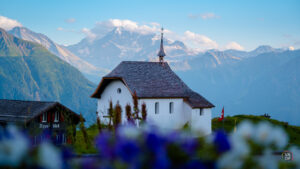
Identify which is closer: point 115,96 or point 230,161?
point 230,161

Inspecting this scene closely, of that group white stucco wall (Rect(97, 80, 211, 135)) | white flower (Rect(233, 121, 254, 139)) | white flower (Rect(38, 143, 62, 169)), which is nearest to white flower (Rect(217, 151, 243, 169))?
white flower (Rect(233, 121, 254, 139))

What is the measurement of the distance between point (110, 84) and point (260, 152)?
3771cm

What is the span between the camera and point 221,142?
102 inches

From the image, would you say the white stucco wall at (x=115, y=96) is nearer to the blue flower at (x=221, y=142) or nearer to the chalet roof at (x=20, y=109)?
the chalet roof at (x=20, y=109)

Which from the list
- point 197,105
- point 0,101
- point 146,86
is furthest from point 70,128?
point 197,105

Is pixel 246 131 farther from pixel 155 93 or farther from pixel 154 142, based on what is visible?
pixel 155 93

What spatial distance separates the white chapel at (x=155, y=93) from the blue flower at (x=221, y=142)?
33.7 metres

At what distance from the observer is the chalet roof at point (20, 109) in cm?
2044

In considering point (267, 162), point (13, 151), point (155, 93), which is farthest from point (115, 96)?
point (13, 151)

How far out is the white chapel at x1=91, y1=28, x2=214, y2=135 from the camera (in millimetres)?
37394

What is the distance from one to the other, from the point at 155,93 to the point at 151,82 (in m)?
1.40

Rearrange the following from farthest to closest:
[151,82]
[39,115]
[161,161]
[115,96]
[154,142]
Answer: [115,96] → [151,82] → [39,115] → [154,142] → [161,161]

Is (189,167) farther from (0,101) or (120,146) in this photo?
(0,101)

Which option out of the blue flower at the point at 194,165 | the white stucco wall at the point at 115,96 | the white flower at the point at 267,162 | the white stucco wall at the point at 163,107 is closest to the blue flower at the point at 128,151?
the blue flower at the point at 194,165
